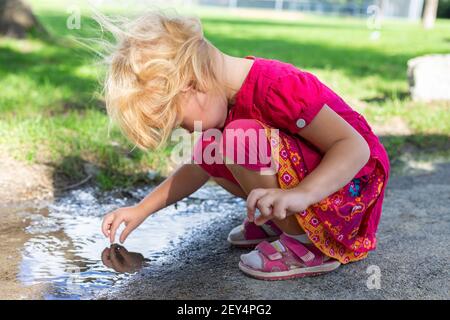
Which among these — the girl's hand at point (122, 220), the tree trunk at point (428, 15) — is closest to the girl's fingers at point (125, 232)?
the girl's hand at point (122, 220)

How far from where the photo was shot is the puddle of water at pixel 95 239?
1996 millimetres

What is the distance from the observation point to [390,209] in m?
2.72

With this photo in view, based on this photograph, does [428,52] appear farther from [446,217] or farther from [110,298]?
[110,298]

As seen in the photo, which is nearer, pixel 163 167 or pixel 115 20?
pixel 115 20

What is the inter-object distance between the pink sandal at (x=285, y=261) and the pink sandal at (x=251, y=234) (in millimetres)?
230

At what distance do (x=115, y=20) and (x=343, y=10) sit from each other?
32.5 m

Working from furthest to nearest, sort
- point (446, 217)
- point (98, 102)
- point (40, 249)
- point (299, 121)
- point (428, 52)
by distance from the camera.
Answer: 1. point (428, 52)
2. point (98, 102)
3. point (446, 217)
4. point (40, 249)
5. point (299, 121)

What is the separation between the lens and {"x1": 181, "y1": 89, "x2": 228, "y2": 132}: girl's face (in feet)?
6.19

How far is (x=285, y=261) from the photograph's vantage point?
6.53 ft

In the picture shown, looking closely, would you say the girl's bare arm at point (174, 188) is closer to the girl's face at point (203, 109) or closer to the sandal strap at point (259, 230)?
the sandal strap at point (259, 230)

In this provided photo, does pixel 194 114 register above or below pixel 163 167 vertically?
above

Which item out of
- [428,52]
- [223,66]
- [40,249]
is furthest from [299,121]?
[428,52]

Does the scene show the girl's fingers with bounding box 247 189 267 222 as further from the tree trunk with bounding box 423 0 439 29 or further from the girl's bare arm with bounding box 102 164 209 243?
the tree trunk with bounding box 423 0 439 29
